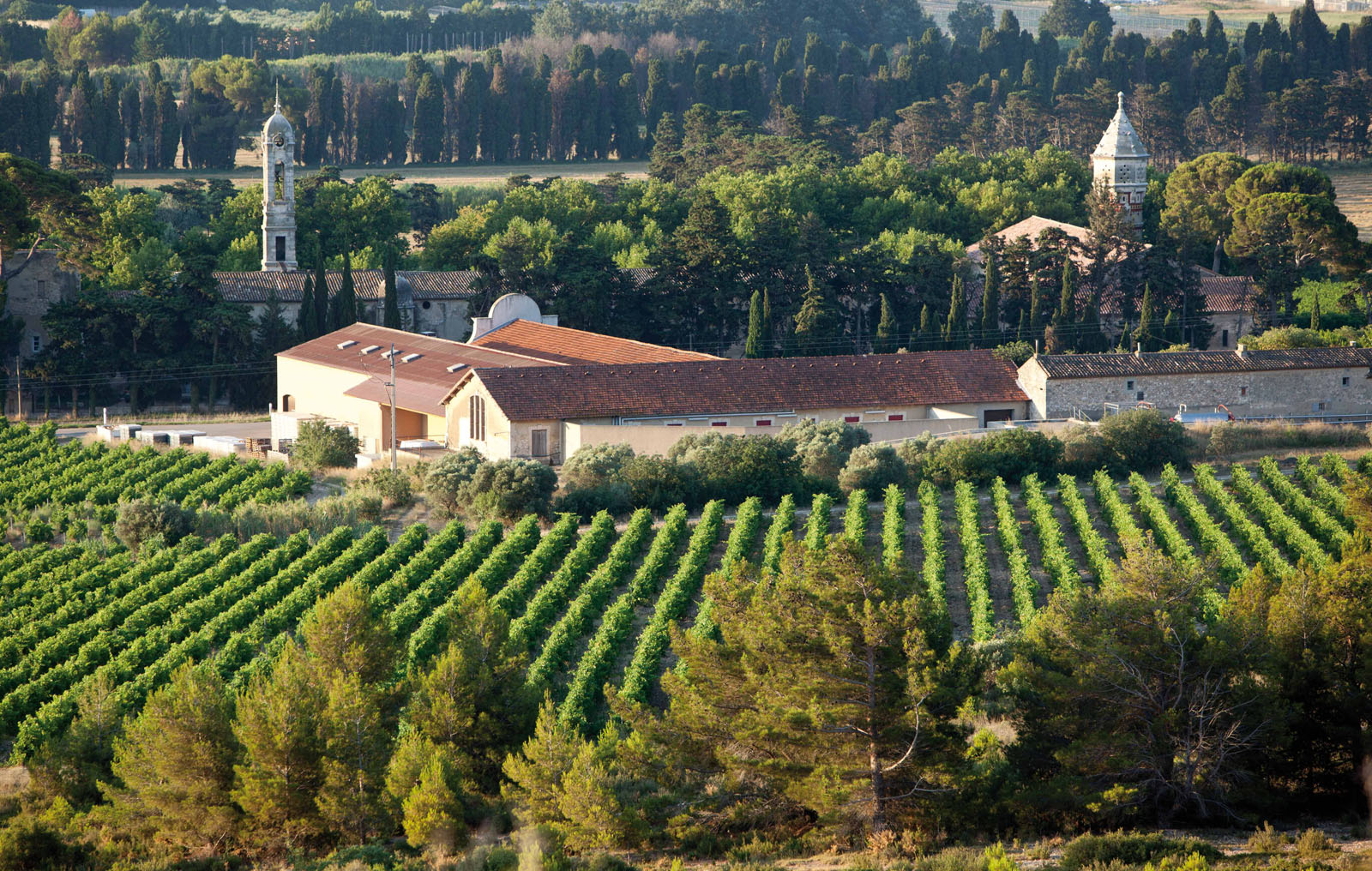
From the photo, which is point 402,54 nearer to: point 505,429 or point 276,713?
point 505,429

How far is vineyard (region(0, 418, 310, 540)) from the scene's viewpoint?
42594 millimetres

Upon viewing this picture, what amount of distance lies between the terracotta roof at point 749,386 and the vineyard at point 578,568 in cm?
670

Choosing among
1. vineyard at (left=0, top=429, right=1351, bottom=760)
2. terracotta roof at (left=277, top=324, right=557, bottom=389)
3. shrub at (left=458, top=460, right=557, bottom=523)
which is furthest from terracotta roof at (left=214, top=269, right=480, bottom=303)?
shrub at (left=458, top=460, right=557, bottom=523)

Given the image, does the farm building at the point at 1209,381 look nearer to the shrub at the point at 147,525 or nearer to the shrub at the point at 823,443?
the shrub at the point at 823,443

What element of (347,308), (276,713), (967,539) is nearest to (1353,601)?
(967,539)

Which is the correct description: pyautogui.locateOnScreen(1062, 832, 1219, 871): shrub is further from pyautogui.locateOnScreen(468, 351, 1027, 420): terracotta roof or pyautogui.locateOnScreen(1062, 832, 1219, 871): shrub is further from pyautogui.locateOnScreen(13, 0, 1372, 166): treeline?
pyautogui.locateOnScreen(13, 0, 1372, 166): treeline

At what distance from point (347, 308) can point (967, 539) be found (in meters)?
30.7

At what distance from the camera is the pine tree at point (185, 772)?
2450 cm

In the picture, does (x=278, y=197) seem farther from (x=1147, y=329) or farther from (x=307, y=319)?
(x=1147, y=329)

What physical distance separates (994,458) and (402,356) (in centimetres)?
1853

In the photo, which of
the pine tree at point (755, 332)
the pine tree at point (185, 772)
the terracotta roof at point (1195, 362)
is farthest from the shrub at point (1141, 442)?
the pine tree at point (185, 772)

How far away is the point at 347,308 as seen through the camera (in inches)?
2466

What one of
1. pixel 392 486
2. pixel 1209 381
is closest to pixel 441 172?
pixel 1209 381

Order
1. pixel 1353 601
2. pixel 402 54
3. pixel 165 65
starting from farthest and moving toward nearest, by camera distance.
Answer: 1. pixel 402 54
2. pixel 165 65
3. pixel 1353 601
